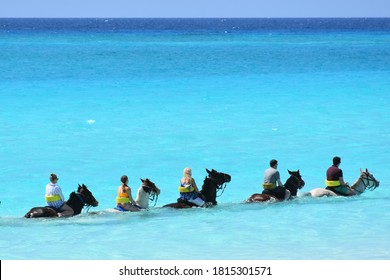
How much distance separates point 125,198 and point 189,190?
1.76 m

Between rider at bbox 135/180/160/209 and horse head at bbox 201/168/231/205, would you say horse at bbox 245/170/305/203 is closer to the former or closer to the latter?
horse head at bbox 201/168/231/205

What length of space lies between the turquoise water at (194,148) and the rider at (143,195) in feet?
0.86

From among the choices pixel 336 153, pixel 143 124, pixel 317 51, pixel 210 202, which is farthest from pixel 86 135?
pixel 317 51

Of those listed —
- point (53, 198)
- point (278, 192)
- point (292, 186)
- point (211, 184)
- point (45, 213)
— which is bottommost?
point (45, 213)

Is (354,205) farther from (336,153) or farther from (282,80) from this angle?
(282,80)

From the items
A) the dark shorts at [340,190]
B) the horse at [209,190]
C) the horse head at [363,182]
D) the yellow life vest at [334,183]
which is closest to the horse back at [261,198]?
the horse at [209,190]

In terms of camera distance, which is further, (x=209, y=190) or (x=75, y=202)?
(x=209, y=190)

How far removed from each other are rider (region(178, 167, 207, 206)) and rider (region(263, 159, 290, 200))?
1.92 meters

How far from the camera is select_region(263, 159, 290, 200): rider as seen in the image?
2369cm

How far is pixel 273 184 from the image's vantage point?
23891mm

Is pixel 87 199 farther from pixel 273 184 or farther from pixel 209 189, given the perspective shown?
pixel 273 184

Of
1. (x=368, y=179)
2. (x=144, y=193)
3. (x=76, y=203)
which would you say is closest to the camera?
(x=76, y=203)

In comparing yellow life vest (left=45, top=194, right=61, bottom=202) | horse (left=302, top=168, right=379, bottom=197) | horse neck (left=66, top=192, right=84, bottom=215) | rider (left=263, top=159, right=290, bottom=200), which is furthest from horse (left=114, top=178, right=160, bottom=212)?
horse (left=302, top=168, right=379, bottom=197)

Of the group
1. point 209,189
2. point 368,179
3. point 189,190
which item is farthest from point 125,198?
point 368,179
